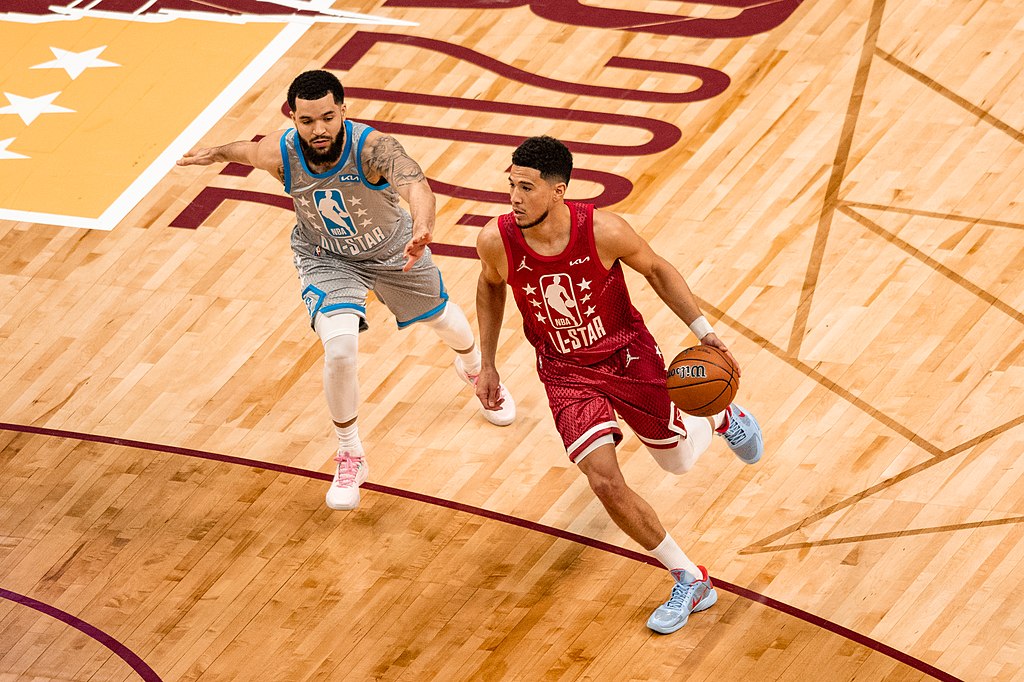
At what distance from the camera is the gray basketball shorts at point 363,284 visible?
720 centimetres

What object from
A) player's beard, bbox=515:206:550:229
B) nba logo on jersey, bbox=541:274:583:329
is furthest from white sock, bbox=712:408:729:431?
player's beard, bbox=515:206:550:229

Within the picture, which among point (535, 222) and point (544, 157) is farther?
point (535, 222)

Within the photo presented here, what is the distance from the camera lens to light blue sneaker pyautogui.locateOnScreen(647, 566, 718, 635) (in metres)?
6.62

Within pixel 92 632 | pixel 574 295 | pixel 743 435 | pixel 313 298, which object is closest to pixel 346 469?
pixel 313 298

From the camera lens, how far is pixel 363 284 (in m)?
7.34

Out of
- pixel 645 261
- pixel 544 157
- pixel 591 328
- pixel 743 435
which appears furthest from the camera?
pixel 743 435

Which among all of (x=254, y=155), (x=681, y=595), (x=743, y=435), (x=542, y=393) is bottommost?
(x=542, y=393)

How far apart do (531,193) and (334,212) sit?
1.23m

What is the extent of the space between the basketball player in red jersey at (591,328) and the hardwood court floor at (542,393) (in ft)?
1.80

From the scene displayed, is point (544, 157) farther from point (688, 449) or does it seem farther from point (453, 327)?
point (453, 327)

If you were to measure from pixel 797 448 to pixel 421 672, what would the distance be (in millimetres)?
2080

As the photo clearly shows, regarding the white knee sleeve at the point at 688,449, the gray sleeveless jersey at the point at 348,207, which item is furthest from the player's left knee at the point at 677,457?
the gray sleeveless jersey at the point at 348,207

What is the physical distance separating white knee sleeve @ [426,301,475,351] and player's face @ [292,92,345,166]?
1.06 meters

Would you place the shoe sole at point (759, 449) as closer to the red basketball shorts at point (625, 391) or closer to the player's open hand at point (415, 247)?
the red basketball shorts at point (625, 391)
